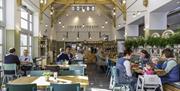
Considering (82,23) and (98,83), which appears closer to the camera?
(98,83)

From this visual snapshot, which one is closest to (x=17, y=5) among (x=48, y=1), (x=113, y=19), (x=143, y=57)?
(x=143, y=57)

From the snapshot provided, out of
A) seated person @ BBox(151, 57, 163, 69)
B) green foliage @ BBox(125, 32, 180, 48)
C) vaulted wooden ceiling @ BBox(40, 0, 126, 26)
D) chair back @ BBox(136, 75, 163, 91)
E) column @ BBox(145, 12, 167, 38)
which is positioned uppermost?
vaulted wooden ceiling @ BBox(40, 0, 126, 26)

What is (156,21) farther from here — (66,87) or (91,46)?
(91,46)

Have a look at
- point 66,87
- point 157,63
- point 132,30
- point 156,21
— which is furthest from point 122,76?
point 132,30

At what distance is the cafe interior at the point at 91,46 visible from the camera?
760cm

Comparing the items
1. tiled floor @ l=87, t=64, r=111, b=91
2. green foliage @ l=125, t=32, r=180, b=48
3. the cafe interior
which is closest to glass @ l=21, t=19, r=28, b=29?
the cafe interior

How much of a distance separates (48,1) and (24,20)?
7.22 meters

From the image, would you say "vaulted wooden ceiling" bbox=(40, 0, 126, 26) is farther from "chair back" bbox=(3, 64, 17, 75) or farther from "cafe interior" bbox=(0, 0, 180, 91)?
"chair back" bbox=(3, 64, 17, 75)

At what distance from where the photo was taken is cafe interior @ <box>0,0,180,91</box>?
7.60 m

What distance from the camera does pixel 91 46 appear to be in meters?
35.3

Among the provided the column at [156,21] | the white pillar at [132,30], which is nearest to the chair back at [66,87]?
the column at [156,21]

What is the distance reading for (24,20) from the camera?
717 inches

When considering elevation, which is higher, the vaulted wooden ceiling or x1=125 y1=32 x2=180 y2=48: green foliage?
the vaulted wooden ceiling

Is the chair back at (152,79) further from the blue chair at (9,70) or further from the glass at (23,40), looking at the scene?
the glass at (23,40)
